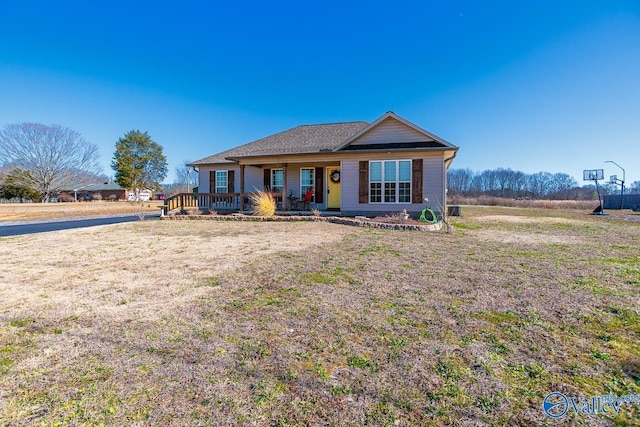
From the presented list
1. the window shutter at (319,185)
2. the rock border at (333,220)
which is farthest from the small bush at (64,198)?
the window shutter at (319,185)

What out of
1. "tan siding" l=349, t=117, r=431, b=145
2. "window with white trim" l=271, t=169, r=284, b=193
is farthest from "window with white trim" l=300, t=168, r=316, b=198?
"tan siding" l=349, t=117, r=431, b=145

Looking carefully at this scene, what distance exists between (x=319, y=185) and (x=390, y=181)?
403 centimetres

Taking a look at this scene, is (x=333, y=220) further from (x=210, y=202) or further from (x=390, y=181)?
(x=210, y=202)

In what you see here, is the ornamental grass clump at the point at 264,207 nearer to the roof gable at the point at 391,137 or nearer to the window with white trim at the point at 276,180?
the window with white trim at the point at 276,180

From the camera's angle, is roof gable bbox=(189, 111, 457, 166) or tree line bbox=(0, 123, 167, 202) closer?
roof gable bbox=(189, 111, 457, 166)

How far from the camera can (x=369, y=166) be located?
42.5 feet

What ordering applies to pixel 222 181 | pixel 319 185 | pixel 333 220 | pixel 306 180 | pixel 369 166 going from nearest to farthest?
1. pixel 333 220
2. pixel 369 166
3. pixel 319 185
4. pixel 306 180
5. pixel 222 181

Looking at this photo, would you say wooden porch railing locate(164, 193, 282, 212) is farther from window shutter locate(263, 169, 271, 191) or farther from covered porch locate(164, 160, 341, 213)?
window shutter locate(263, 169, 271, 191)

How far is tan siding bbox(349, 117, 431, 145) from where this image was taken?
12.7 m

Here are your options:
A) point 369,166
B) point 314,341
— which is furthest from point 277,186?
point 314,341

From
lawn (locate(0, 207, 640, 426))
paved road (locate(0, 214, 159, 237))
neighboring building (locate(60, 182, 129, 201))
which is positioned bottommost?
lawn (locate(0, 207, 640, 426))

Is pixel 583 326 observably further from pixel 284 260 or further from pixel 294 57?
pixel 294 57

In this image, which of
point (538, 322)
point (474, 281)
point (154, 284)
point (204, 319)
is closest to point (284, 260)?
point (154, 284)

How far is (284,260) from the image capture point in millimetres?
5629
